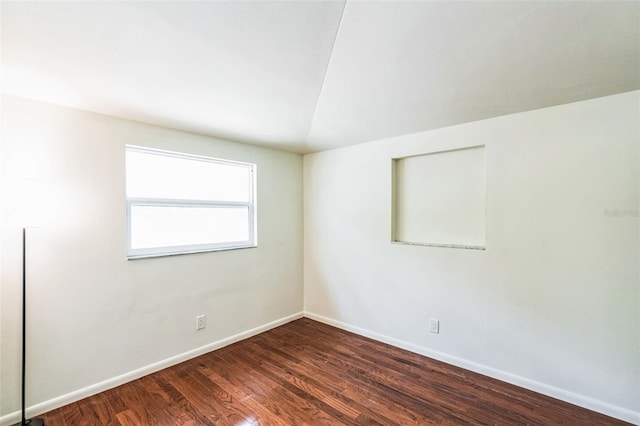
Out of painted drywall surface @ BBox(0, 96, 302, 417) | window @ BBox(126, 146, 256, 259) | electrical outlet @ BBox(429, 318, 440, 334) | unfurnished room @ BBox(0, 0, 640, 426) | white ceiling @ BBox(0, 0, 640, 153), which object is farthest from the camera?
electrical outlet @ BBox(429, 318, 440, 334)

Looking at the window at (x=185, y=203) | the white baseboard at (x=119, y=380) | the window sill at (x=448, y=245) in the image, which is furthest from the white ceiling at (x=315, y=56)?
the white baseboard at (x=119, y=380)

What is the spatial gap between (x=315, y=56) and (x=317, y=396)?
2.38m

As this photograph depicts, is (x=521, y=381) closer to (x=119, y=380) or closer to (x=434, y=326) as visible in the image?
(x=434, y=326)

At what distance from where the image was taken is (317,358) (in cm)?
270

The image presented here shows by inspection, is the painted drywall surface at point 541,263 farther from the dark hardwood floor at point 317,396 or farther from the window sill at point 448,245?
the dark hardwood floor at point 317,396

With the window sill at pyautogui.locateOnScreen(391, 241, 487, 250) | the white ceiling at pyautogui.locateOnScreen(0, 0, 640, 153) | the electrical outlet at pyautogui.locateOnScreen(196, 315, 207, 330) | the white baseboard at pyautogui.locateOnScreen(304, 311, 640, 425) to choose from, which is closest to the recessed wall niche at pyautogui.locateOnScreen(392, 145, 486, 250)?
the window sill at pyautogui.locateOnScreen(391, 241, 487, 250)

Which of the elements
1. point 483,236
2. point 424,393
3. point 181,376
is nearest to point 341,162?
point 483,236

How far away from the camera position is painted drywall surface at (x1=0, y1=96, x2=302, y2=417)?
74.5 inches

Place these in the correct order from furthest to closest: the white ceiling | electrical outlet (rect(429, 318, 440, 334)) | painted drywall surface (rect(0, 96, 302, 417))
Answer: electrical outlet (rect(429, 318, 440, 334))
painted drywall surface (rect(0, 96, 302, 417))
the white ceiling

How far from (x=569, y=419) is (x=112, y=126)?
152 inches

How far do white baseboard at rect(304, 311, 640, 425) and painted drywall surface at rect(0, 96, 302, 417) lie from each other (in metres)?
1.71

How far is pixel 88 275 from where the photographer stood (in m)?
2.16

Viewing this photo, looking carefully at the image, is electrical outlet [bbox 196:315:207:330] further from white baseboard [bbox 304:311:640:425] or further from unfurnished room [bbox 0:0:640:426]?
white baseboard [bbox 304:311:640:425]

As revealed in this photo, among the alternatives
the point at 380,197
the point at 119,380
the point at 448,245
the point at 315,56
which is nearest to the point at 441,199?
the point at 448,245
